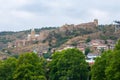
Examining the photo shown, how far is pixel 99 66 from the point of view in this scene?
82.3m

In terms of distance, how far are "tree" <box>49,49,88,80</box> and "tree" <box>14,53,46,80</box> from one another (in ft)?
31.2

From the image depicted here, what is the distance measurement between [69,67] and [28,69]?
50.2ft

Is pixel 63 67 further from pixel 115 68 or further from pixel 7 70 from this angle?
pixel 115 68

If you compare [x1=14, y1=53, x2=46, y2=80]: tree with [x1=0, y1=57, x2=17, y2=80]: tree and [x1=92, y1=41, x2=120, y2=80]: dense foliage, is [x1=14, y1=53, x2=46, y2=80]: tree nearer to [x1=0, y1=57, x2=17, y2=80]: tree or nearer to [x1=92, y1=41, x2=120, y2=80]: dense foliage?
[x1=0, y1=57, x2=17, y2=80]: tree

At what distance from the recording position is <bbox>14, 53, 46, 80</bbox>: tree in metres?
85.9

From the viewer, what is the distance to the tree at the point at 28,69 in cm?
8594

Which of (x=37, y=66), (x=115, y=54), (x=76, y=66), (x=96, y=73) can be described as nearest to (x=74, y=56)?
(x=76, y=66)

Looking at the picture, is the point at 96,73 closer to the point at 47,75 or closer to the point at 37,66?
the point at 37,66

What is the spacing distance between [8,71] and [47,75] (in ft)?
36.3

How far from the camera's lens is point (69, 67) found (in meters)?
101

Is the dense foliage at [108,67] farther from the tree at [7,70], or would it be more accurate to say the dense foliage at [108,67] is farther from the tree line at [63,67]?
the tree at [7,70]

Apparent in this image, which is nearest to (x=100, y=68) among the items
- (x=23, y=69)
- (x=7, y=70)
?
(x=23, y=69)

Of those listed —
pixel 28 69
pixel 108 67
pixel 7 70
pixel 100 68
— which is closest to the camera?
pixel 108 67

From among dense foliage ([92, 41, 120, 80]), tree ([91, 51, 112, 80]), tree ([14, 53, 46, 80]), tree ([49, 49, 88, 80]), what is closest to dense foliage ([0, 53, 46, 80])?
tree ([14, 53, 46, 80])
